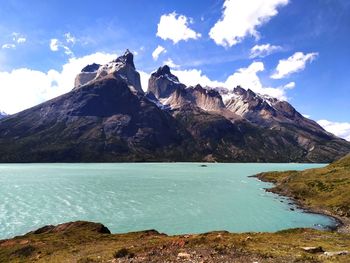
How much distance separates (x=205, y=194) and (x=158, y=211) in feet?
147

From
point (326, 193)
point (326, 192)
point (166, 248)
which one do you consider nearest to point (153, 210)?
point (326, 193)

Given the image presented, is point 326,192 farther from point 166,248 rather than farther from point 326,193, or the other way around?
point 166,248

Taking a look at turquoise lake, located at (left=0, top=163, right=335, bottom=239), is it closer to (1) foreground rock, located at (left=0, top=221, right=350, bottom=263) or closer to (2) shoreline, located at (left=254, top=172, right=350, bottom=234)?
(2) shoreline, located at (left=254, top=172, right=350, bottom=234)

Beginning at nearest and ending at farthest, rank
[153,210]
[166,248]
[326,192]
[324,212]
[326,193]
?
[166,248] → [324,212] → [153,210] → [326,193] → [326,192]

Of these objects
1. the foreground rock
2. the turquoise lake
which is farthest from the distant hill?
the foreground rock

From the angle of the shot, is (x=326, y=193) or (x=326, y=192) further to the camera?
(x=326, y=192)

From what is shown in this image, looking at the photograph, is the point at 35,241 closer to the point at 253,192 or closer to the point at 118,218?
the point at 118,218

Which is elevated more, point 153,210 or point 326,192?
point 326,192

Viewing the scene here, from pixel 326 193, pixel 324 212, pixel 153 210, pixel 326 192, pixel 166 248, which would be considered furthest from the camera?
pixel 326 192

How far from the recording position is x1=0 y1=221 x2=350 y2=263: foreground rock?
35562 millimetres

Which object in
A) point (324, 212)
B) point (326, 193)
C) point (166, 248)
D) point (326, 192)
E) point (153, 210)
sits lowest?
point (153, 210)

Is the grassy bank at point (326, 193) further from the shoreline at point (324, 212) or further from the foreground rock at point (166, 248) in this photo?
the foreground rock at point (166, 248)

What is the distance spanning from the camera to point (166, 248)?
4097cm

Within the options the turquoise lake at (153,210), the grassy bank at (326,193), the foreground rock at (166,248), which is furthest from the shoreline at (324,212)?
the foreground rock at (166,248)
